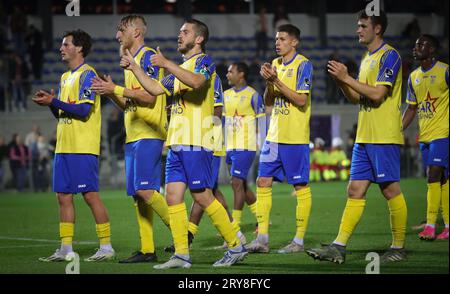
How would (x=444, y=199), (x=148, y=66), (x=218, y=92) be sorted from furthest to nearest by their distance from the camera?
(x=444, y=199), (x=218, y=92), (x=148, y=66)

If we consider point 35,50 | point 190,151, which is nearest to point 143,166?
point 190,151

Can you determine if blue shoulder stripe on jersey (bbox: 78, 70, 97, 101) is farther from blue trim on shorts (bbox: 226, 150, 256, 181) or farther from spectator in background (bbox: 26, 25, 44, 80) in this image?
spectator in background (bbox: 26, 25, 44, 80)

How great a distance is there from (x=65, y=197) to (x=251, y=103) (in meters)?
3.87

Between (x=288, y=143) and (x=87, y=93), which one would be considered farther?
(x=288, y=143)

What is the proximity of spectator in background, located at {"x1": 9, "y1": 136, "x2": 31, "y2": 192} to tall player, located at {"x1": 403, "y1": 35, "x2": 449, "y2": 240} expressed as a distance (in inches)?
645

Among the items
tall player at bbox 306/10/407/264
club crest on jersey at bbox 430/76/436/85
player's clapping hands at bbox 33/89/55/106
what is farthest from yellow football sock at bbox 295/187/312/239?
player's clapping hands at bbox 33/89/55/106

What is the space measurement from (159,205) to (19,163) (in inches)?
662

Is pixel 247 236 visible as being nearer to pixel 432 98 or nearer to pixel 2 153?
pixel 432 98

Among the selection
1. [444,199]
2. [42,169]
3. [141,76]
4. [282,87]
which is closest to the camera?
[141,76]

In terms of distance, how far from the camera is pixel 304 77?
10219mm

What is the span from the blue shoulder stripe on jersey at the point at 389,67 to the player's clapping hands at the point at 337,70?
520mm

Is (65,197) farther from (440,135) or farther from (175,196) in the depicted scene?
(440,135)
